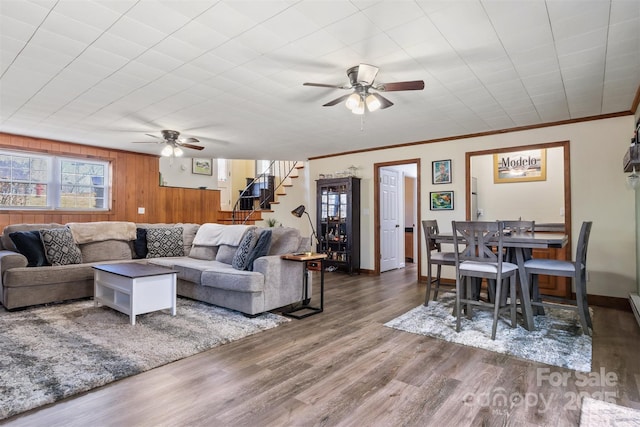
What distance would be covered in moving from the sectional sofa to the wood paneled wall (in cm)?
127

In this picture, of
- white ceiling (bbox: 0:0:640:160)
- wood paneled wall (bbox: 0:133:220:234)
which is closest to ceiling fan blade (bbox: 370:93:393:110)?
white ceiling (bbox: 0:0:640:160)

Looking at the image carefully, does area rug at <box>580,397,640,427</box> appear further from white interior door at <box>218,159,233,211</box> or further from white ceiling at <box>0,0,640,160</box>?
white interior door at <box>218,159,233,211</box>

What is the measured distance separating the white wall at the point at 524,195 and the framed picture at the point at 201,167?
20.9 feet

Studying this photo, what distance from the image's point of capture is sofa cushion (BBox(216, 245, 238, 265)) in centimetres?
454

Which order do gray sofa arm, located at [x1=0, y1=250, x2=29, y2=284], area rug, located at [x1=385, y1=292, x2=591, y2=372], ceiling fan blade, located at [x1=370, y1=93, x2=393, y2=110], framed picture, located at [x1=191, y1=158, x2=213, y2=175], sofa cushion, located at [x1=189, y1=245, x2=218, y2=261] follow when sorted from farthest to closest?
framed picture, located at [x1=191, y1=158, x2=213, y2=175] < sofa cushion, located at [x1=189, y1=245, x2=218, y2=261] < gray sofa arm, located at [x1=0, y1=250, x2=29, y2=284] < ceiling fan blade, located at [x1=370, y1=93, x2=393, y2=110] < area rug, located at [x1=385, y1=292, x2=591, y2=372]

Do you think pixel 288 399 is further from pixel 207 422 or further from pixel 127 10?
pixel 127 10

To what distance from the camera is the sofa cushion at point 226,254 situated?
4.54 meters

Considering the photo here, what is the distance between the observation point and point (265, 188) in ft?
29.3

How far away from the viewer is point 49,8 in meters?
2.11

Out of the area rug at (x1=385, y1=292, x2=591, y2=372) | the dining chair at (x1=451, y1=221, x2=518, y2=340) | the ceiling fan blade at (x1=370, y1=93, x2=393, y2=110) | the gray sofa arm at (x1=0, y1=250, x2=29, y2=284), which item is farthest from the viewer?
the gray sofa arm at (x1=0, y1=250, x2=29, y2=284)

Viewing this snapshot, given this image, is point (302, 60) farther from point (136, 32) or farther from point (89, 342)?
point (89, 342)

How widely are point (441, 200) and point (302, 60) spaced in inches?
141

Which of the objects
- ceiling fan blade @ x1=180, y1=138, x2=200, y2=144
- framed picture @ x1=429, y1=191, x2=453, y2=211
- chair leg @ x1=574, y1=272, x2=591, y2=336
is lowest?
chair leg @ x1=574, y1=272, x2=591, y2=336

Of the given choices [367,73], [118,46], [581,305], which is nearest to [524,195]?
[581,305]
